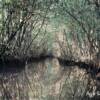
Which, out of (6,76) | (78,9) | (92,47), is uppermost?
(78,9)

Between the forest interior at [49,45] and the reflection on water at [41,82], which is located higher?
the forest interior at [49,45]

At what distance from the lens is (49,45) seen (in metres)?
13.9

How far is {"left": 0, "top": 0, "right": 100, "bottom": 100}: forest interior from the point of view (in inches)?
448

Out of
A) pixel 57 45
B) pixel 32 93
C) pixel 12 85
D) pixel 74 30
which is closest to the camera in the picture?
pixel 32 93

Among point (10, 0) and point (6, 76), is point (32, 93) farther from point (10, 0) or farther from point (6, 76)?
point (10, 0)

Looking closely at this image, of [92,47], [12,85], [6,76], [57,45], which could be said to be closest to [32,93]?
[12,85]

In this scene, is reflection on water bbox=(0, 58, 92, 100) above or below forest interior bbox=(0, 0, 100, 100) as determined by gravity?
below

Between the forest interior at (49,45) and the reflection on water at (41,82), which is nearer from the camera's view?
the reflection on water at (41,82)

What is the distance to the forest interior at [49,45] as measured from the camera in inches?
448

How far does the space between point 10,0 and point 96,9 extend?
2340mm

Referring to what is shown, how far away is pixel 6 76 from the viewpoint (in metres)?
12.0

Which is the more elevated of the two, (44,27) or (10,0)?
(10,0)

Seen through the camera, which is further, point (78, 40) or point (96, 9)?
point (78, 40)

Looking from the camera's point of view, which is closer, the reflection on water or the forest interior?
the reflection on water
